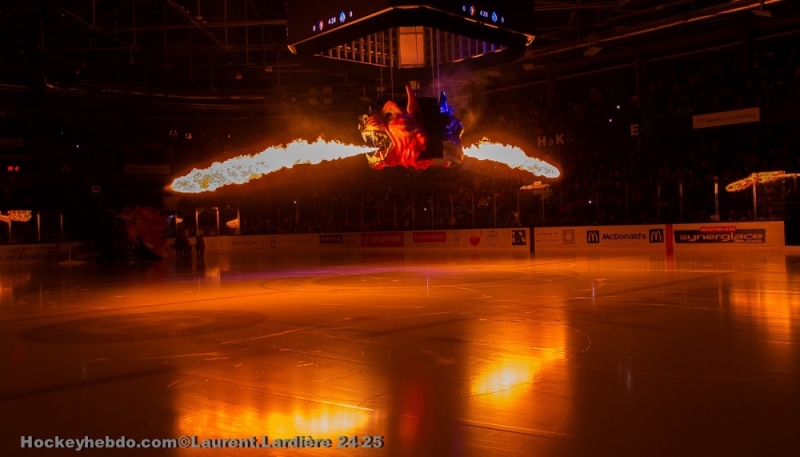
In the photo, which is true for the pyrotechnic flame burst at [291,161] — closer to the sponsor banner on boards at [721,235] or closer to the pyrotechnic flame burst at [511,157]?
the pyrotechnic flame burst at [511,157]

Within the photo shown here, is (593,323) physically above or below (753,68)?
below

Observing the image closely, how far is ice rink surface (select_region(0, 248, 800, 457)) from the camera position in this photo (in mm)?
5027

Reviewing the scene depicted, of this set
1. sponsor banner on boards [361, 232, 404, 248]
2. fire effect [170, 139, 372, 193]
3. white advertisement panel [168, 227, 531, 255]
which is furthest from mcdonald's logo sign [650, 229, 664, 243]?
sponsor banner on boards [361, 232, 404, 248]

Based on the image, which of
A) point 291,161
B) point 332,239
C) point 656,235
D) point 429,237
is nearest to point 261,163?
point 291,161

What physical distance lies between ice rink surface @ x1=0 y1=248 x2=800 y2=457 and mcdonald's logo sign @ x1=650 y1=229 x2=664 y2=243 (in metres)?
15.1

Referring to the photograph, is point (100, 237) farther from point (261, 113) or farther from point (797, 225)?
point (797, 225)

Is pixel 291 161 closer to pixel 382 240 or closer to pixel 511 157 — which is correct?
pixel 382 240

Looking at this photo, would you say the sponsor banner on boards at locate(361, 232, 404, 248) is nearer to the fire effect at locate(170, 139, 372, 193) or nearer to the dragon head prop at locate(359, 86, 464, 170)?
the fire effect at locate(170, 139, 372, 193)

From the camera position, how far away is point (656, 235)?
30.0m

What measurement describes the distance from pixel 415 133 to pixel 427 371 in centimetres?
1111

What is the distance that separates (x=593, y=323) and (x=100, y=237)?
3095 cm

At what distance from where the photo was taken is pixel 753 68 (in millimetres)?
29578

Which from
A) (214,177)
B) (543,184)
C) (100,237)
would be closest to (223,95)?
(214,177)

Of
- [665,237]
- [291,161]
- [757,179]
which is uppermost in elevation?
[291,161]
